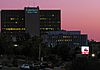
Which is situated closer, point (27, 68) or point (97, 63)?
point (97, 63)

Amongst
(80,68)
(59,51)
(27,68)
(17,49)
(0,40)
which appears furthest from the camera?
(59,51)

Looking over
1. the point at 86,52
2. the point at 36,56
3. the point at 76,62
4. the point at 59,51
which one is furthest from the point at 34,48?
the point at 76,62

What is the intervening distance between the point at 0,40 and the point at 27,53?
11.1m

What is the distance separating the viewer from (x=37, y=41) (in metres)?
143

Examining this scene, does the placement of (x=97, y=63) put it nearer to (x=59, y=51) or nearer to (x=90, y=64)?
(x=90, y=64)

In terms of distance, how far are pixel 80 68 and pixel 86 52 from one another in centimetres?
2847

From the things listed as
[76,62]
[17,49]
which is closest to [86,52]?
[76,62]

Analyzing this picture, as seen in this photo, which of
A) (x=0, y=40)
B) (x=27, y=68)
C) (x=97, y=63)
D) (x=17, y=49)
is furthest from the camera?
(x=17, y=49)

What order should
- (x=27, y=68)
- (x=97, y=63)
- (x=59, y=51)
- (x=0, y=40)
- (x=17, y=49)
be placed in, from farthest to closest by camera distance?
(x=59, y=51) → (x=17, y=49) → (x=0, y=40) → (x=27, y=68) → (x=97, y=63)

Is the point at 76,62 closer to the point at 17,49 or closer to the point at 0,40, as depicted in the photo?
the point at 0,40

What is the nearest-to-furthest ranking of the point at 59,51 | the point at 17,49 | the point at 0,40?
1. the point at 0,40
2. the point at 17,49
3. the point at 59,51

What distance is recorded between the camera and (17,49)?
5443 inches

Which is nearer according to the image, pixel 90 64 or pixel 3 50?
pixel 90 64

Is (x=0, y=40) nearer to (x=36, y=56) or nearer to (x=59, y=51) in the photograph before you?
(x=36, y=56)
